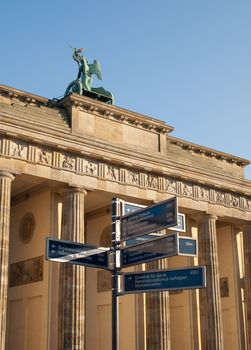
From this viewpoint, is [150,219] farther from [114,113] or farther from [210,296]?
[210,296]

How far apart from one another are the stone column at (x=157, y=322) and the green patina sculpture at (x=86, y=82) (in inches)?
339

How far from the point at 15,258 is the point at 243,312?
12.6 metres

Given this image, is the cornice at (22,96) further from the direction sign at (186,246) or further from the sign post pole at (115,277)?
the direction sign at (186,246)

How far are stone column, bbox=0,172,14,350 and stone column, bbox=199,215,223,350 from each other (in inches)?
399

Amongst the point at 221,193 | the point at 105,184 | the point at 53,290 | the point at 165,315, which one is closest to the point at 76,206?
the point at 105,184

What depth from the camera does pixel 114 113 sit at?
24.7 meters

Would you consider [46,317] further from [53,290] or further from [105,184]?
[105,184]

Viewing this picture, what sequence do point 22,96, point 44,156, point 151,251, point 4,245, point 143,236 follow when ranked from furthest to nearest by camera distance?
1. point 22,96
2. point 44,156
3. point 4,245
4. point 143,236
5. point 151,251

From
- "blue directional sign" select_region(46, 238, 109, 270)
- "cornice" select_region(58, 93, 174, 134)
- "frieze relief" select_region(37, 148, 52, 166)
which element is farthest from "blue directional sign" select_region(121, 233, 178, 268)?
"cornice" select_region(58, 93, 174, 134)

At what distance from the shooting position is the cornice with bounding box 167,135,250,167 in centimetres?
2801

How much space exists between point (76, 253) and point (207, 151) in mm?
21137

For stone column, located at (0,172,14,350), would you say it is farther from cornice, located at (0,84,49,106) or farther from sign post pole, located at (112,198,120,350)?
sign post pole, located at (112,198,120,350)

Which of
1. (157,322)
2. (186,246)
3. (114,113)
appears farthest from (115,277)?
(114,113)

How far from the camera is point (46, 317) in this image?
2184cm
